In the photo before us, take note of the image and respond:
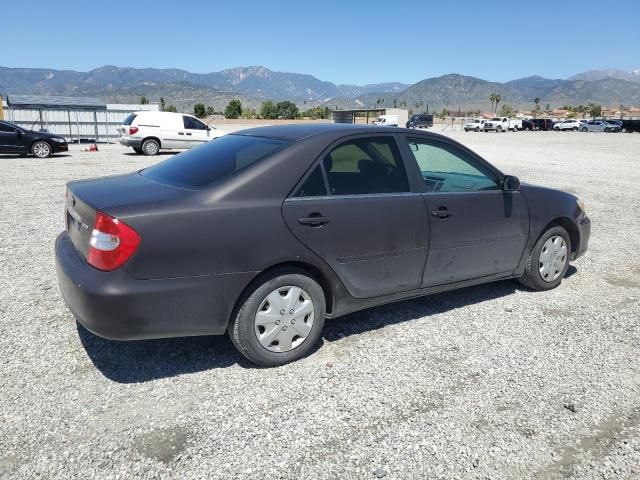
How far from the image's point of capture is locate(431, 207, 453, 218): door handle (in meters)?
3.97

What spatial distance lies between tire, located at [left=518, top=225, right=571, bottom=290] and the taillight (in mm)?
3725

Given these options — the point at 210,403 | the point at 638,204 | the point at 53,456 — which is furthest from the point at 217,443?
the point at 638,204

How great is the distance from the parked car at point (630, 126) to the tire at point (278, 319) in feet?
208

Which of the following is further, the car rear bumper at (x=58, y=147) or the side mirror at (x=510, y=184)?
the car rear bumper at (x=58, y=147)

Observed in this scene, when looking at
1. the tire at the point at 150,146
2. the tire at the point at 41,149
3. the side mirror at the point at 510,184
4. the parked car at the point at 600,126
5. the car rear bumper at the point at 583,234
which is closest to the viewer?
the side mirror at the point at 510,184

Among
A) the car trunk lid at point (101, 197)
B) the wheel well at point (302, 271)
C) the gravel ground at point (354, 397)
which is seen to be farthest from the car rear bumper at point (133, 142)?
the wheel well at point (302, 271)

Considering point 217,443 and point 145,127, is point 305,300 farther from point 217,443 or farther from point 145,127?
point 145,127

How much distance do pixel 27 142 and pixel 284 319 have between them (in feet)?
56.9

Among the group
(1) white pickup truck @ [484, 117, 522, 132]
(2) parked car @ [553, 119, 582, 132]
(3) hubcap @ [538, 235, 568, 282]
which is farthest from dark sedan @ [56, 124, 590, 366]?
(2) parked car @ [553, 119, 582, 132]

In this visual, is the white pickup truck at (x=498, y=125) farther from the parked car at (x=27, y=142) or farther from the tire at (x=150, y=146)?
the parked car at (x=27, y=142)

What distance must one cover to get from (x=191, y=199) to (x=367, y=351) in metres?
1.70

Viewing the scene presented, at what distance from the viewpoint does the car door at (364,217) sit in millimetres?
3400

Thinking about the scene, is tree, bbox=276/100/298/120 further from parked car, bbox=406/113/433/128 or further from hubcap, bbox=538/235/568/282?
hubcap, bbox=538/235/568/282

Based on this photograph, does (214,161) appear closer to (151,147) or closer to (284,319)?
(284,319)
